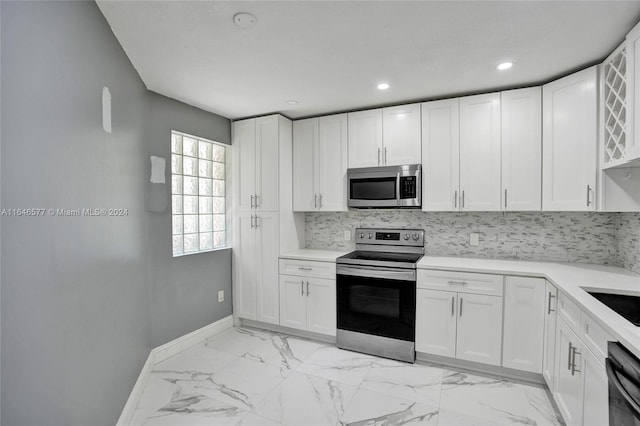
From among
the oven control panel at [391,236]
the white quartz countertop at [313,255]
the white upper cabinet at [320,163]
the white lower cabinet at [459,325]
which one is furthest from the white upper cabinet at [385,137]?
the white lower cabinet at [459,325]

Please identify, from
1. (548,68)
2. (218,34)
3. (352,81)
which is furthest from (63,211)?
(548,68)

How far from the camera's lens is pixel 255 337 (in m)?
3.31

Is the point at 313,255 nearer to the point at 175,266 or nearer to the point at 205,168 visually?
the point at 175,266

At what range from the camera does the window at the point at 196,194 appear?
3002 mm

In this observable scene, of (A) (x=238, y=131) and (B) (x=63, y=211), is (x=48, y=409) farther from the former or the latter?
(A) (x=238, y=131)

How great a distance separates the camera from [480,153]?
2.71m

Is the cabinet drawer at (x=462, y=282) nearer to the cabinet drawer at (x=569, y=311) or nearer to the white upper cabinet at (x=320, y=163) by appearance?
the cabinet drawer at (x=569, y=311)

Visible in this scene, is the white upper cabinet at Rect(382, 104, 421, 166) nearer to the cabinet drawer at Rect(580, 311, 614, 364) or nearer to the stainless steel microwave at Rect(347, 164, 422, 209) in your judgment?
the stainless steel microwave at Rect(347, 164, 422, 209)

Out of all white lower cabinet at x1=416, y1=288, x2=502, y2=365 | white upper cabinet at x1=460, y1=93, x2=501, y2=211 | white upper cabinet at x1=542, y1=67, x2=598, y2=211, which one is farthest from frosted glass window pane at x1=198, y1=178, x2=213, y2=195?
white upper cabinet at x1=542, y1=67, x2=598, y2=211

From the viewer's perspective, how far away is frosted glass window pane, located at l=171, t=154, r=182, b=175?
293 centimetres

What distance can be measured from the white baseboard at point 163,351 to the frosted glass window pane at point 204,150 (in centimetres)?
181

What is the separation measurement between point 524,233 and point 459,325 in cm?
107

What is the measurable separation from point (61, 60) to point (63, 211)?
63cm

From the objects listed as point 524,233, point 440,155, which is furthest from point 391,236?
point 524,233
